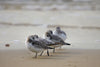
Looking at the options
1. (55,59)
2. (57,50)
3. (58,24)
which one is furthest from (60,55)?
(58,24)

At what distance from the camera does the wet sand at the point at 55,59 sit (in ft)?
28.2

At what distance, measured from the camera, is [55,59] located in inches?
368

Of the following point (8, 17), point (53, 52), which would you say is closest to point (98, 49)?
point (53, 52)

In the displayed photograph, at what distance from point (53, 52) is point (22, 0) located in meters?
19.8

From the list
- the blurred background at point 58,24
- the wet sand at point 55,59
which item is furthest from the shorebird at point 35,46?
the blurred background at point 58,24

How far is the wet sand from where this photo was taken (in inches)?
338

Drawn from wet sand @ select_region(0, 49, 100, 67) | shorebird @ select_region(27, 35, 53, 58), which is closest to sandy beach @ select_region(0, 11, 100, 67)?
wet sand @ select_region(0, 49, 100, 67)

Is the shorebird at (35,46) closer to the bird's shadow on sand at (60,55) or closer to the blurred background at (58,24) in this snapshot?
the bird's shadow on sand at (60,55)

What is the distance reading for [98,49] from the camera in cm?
1091

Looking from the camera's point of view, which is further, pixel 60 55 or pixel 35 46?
pixel 60 55

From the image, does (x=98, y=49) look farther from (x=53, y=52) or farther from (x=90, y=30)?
(x=90, y=30)

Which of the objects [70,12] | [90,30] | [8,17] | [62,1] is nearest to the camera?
[90,30]

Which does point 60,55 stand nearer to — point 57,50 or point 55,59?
point 55,59

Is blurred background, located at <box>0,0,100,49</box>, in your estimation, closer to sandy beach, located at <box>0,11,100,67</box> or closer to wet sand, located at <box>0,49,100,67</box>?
sandy beach, located at <box>0,11,100,67</box>
